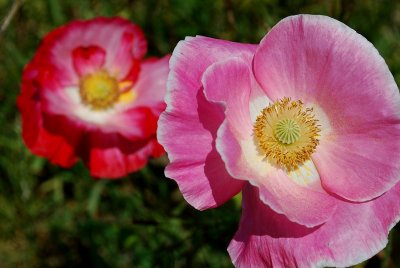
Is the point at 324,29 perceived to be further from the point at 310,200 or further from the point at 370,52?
the point at 310,200

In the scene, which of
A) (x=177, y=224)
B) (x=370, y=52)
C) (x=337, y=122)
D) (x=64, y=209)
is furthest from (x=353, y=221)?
(x=64, y=209)

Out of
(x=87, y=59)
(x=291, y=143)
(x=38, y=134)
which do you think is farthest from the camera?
(x=87, y=59)

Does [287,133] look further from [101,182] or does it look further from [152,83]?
[101,182]

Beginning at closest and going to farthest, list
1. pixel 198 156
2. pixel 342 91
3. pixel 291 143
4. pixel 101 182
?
pixel 198 156
pixel 342 91
pixel 291 143
pixel 101 182

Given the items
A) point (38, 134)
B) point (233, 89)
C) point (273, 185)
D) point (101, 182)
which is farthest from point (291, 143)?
point (101, 182)

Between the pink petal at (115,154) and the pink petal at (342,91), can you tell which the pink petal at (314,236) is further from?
the pink petal at (115,154)

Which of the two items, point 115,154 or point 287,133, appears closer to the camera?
point 287,133

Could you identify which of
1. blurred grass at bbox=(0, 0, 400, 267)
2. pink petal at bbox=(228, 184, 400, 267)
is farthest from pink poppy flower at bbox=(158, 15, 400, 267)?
blurred grass at bbox=(0, 0, 400, 267)

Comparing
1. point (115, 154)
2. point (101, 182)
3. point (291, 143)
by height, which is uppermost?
point (291, 143)
